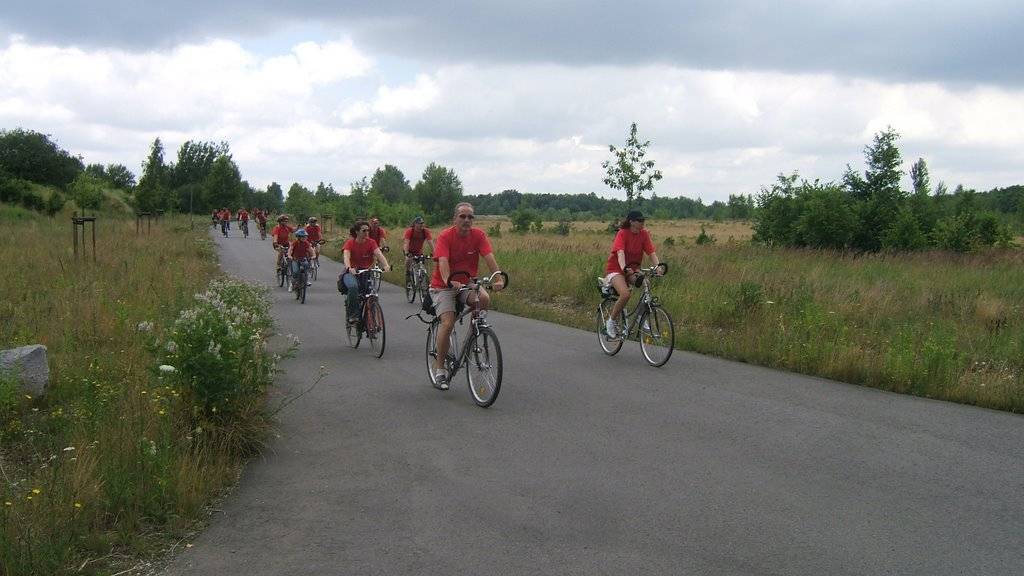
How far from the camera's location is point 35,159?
72.4 meters

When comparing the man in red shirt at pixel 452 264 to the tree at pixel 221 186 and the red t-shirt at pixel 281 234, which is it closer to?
the red t-shirt at pixel 281 234

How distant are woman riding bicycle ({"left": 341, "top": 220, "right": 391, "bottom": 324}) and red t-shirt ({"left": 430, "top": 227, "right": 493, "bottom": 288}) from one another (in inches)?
127

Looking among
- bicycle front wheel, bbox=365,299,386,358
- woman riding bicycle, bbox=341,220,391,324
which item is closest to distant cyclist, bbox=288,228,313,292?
woman riding bicycle, bbox=341,220,391,324

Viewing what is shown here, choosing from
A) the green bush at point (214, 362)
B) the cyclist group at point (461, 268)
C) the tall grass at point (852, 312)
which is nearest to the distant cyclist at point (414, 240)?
the tall grass at point (852, 312)

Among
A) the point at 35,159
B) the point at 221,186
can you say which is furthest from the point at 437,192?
the point at 35,159

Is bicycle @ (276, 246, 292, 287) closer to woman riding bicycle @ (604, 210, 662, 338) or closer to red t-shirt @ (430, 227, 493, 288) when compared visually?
woman riding bicycle @ (604, 210, 662, 338)

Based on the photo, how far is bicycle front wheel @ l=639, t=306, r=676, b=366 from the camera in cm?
1055

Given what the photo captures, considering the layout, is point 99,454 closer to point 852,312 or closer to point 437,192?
point 852,312

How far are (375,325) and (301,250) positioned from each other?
9.13m

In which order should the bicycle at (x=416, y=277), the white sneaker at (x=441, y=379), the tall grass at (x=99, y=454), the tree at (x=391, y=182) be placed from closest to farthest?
the tall grass at (x=99, y=454) < the white sneaker at (x=441, y=379) < the bicycle at (x=416, y=277) < the tree at (x=391, y=182)

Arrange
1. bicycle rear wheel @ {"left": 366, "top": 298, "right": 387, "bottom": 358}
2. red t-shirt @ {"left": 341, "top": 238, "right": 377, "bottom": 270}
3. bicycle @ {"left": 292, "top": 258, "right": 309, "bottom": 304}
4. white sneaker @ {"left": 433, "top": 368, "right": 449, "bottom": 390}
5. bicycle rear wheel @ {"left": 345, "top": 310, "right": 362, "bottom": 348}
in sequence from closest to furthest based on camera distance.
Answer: white sneaker @ {"left": 433, "top": 368, "right": 449, "bottom": 390}, bicycle rear wheel @ {"left": 366, "top": 298, "right": 387, "bottom": 358}, bicycle rear wheel @ {"left": 345, "top": 310, "right": 362, "bottom": 348}, red t-shirt @ {"left": 341, "top": 238, "right": 377, "bottom": 270}, bicycle @ {"left": 292, "top": 258, "right": 309, "bottom": 304}

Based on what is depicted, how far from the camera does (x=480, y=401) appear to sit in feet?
27.5

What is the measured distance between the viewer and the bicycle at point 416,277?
63.5 ft

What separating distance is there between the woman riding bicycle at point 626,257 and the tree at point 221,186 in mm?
88913
